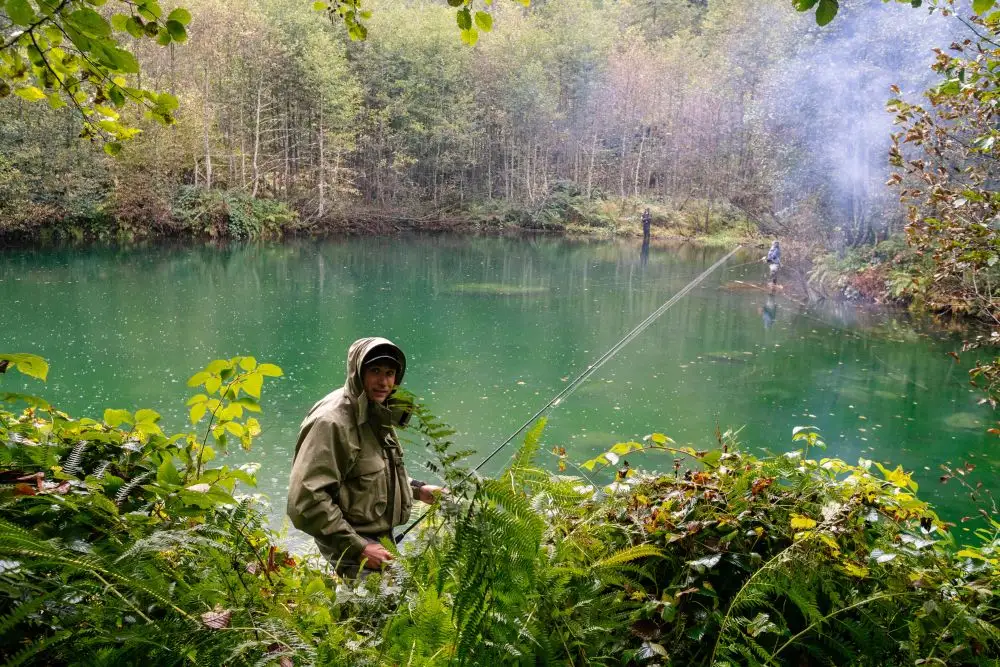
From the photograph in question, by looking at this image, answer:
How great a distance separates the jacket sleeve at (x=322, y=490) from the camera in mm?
2137

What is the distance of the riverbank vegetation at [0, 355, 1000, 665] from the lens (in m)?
0.88

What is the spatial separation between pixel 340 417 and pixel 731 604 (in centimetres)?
141

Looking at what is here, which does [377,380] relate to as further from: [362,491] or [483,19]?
[483,19]

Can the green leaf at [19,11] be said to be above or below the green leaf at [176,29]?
below

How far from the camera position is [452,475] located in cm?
95

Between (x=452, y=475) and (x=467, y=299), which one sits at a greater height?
(x=452, y=475)

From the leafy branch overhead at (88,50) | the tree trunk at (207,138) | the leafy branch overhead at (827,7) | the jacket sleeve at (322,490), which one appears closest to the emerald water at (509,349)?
the jacket sleeve at (322,490)

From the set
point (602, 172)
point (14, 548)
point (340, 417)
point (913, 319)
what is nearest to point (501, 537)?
point (14, 548)

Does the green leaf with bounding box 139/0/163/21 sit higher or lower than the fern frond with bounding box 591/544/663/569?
higher

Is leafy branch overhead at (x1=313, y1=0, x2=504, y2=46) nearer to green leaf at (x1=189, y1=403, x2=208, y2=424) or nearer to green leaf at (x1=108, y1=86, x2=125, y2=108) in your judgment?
green leaf at (x1=108, y1=86, x2=125, y2=108)

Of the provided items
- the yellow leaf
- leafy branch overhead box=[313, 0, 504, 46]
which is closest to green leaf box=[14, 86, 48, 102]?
leafy branch overhead box=[313, 0, 504, 46]

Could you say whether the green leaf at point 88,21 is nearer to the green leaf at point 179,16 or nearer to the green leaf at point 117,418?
the green leaf at point 179,16

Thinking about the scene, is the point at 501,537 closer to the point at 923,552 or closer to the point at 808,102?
the point at 923,552

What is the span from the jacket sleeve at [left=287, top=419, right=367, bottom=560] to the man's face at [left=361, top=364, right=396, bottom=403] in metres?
0.16
